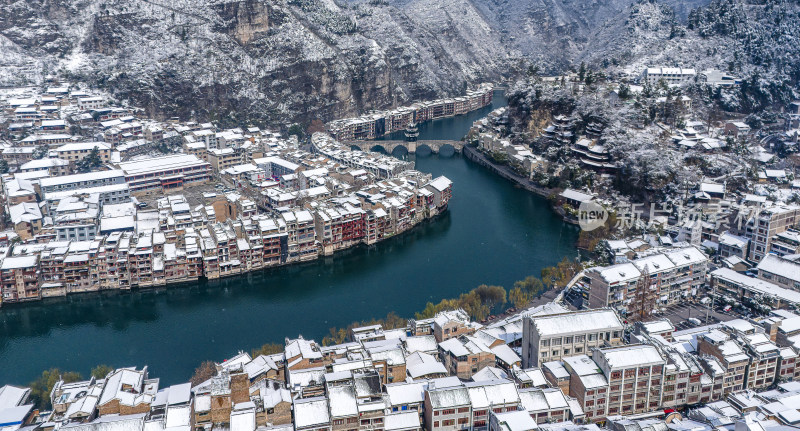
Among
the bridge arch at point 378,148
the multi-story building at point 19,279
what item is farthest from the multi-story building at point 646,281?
the bridge arch at point 378,148

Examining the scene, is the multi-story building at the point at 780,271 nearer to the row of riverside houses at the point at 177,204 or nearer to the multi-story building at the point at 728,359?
the multi-story building at the point at 728,359

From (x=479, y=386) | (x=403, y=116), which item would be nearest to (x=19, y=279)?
(x=479, y=386)

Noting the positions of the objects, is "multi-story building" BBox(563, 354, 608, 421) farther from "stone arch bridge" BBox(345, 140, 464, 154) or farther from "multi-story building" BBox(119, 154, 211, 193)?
"stone arch bridge" BBox(345, 140, 464, 154)

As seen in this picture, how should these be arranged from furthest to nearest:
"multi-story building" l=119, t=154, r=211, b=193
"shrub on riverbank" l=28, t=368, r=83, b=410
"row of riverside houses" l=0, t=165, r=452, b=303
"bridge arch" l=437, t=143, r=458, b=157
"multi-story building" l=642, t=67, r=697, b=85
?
"bridge arch" l=437, t=143, r=458, b=157
"multi-story building" l=642, t=67, r=697, b=85
"multi-story building" l=119, t=154, r=211, b=193
"row of riverside houses" l=0, t=165, r=452, b=303
"shrub on riverbank" l=28, t=368, r=83, b=410

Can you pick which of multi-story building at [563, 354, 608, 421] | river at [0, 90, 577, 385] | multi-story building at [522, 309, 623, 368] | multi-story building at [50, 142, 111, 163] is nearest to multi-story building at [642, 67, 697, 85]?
river at [0, 90, 577, 385]

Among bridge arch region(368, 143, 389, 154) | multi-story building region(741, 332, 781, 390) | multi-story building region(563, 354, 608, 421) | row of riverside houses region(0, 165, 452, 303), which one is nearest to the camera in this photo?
multi-story building region(563, 354, 608, 421)

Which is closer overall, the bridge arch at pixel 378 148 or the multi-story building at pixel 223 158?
the multi-story building at pixel 223 158

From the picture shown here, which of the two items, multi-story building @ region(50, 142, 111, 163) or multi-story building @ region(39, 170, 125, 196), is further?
multi-story building @ region(50, 142, 111, 163)
